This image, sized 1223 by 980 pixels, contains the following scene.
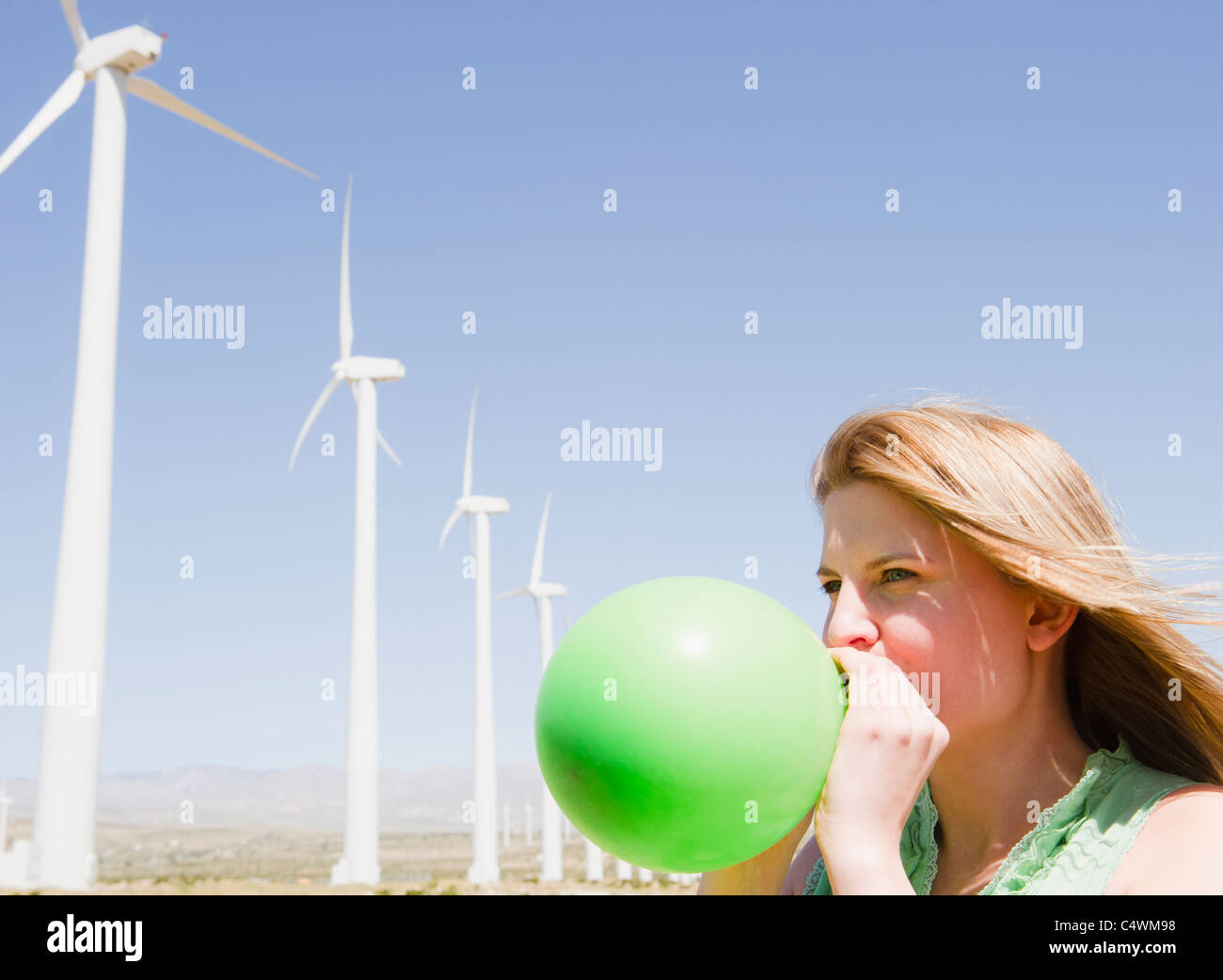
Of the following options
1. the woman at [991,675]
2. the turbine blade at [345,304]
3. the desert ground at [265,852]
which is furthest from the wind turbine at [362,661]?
the desert ground at [265,852]

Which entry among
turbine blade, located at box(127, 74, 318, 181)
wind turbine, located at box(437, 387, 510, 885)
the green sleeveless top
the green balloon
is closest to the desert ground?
wind turbine, located at box(437, 387, 510, 885)

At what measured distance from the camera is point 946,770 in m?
5.01

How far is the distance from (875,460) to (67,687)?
851 inches

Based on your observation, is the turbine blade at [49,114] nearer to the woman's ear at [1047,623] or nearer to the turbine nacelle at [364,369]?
the turbine nacelle at [364,369]

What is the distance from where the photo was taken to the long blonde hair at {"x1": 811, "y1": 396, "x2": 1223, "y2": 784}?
454 cm

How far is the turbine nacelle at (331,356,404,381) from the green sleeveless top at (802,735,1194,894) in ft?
116

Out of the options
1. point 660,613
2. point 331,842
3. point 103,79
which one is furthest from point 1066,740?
point 331,842

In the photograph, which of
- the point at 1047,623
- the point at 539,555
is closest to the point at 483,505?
the point at 539,555

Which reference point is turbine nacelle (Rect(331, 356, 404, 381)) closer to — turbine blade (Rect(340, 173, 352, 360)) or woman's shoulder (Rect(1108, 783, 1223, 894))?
turbine blade (Rect(340, 173, 352, 360))

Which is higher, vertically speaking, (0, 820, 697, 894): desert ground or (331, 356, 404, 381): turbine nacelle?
(331, 356, 404, 381): turbine nacelle

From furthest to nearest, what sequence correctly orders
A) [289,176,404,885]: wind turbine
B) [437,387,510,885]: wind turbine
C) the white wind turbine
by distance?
[437,387,510,885]: wind turbine → [289,176,404,885]: wind turbine → the white wind turbine

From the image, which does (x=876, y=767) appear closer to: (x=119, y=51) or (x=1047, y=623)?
(x=1047, y=623)

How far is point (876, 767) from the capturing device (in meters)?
4.28
